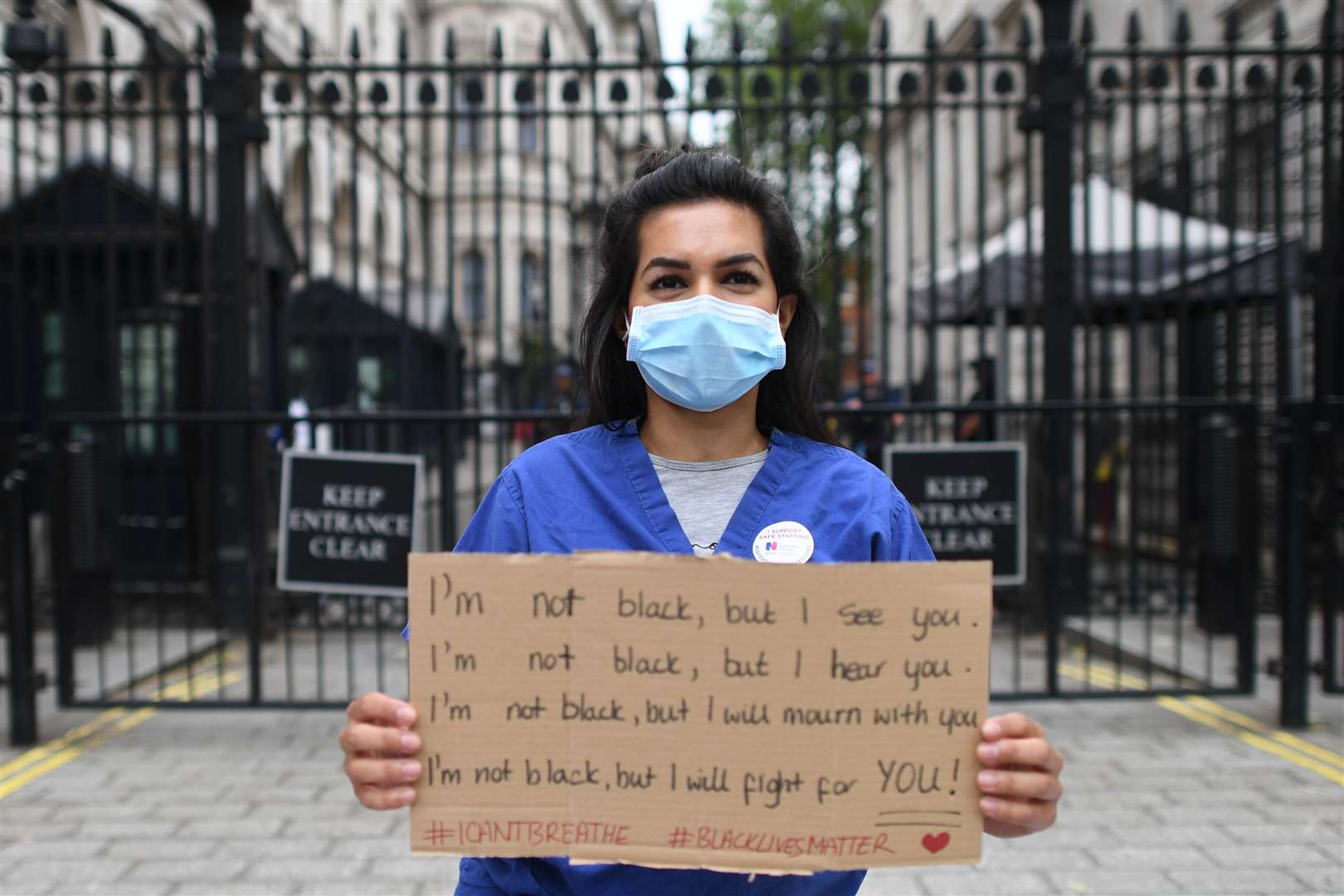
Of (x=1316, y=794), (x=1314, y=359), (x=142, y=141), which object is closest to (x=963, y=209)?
(x=142, y=141)

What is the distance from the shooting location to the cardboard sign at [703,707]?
1.43 metres

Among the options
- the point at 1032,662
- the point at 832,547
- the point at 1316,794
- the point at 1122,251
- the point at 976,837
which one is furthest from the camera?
the point at 1122,251

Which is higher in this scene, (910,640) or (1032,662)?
(910,640)

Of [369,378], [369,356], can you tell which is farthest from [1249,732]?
[369,378]

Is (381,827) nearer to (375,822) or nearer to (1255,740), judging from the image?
(375,822)

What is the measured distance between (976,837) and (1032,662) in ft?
18.8

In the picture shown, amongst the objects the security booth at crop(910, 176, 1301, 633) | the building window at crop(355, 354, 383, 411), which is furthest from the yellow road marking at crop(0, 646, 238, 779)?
the building window at crop(355, 354, 383, 411)

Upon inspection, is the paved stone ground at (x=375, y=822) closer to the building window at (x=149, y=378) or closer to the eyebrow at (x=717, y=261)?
the eyebrow at (x=717, y=261)

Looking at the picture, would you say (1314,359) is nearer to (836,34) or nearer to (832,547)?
(836,34)

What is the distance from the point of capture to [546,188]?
5320mm

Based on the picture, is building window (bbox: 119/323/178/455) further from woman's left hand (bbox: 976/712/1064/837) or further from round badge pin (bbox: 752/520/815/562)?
woman's left hand (bbox: 976/712/1064/837)

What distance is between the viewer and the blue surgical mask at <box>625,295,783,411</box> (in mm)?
1771

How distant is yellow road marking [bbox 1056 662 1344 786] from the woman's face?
4.06 metres

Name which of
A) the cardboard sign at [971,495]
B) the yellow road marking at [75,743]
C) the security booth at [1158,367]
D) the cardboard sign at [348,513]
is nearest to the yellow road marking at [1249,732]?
the security booth at [1158,367]
